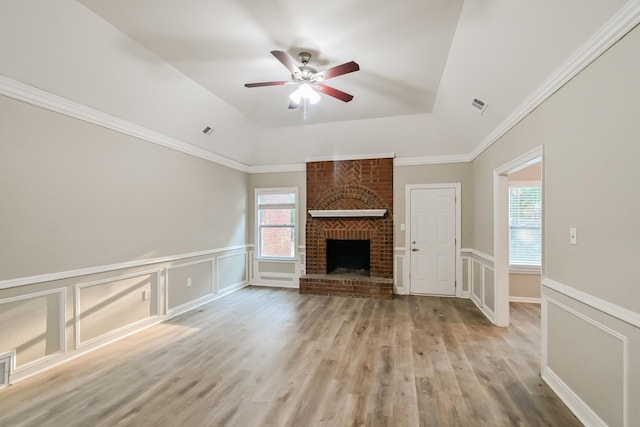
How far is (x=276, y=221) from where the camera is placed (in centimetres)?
615

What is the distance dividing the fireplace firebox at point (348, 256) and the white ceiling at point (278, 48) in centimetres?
276

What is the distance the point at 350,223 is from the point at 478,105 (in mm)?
2988

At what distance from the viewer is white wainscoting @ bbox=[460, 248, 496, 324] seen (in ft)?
13.2

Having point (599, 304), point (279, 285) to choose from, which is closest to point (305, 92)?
point (599, 304)

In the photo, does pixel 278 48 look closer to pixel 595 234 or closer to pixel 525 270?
pixel 595 234

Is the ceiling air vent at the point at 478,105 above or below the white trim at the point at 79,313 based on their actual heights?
above

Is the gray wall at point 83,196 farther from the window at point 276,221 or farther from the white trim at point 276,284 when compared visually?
the white trim at point 276,284

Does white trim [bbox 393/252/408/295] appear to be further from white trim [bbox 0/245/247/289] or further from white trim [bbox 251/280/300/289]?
white trim [bbox 0/245/247/289]

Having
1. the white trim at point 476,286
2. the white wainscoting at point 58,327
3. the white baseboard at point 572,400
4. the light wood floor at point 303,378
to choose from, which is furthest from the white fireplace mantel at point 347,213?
the white wainscoting at point 58,327

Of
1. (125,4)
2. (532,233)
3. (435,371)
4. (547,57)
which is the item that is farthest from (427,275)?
(125,4)

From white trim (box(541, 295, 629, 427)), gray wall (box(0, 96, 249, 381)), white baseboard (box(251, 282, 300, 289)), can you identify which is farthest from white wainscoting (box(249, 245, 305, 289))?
white trim (box(541, 295, 629, 427))

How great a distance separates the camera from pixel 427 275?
17.6 feet

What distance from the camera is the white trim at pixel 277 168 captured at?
6013 millimetres

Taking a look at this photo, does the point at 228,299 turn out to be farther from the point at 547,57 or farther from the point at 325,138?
the point at 547,57
